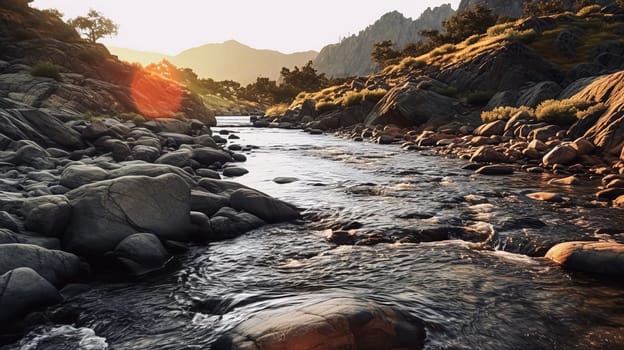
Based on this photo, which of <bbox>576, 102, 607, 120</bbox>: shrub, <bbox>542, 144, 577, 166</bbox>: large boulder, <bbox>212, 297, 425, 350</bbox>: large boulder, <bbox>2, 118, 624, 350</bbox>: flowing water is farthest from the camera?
<bbox>576, 102, 607, 120</bbox>: shrub

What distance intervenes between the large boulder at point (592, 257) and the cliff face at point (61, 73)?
72.0ft

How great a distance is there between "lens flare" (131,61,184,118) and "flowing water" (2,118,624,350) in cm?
2347

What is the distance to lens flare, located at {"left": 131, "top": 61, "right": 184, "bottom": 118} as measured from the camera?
95.9 ft

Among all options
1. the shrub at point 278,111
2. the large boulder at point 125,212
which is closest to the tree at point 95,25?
the shrub at point 278,111

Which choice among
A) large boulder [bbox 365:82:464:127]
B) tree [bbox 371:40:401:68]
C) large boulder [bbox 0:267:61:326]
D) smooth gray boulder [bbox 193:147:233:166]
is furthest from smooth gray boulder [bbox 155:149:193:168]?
tree [bbox 371:40:401:68]

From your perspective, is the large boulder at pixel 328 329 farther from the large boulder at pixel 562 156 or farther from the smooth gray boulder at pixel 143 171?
the large boulder at pixel 562 156

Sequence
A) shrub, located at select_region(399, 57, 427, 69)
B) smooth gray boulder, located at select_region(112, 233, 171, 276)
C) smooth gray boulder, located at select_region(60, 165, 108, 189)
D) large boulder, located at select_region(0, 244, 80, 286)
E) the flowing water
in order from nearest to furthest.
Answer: the flowing water < large boulder, located at select_region(0, 244, 80, 286) < smooth gray boulder, located at select_region(112, 233, 171, 276) < smooth gray boulder, located at select_region(60, 165, 108, 189) < shrub, located at select_region(399, 57, 427, 69)

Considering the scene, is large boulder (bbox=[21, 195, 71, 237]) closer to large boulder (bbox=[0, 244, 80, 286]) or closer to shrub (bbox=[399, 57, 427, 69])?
large boulder (bbox=[0, 244, 80, 286])

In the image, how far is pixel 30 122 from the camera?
13375 millimetres

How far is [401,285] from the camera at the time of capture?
5.32 metres

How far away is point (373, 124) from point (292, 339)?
27.0 meters

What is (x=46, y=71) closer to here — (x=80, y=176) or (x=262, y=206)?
(x=80, y=176)

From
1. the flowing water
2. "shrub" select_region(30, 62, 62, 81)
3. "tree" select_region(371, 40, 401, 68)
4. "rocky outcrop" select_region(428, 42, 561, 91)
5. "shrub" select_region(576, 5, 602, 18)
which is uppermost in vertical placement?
"shrub" select_region(576, 5, 602, 18)

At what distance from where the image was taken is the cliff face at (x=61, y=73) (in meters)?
21.8
